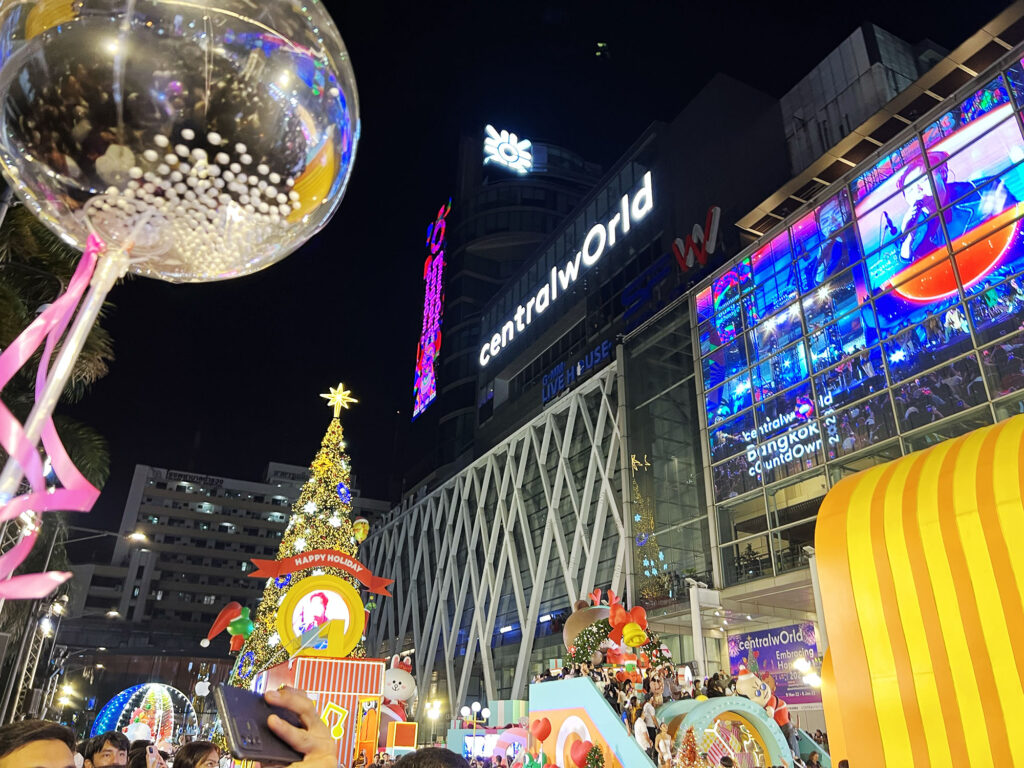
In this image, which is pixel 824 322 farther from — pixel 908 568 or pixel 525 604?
pixel 525 604

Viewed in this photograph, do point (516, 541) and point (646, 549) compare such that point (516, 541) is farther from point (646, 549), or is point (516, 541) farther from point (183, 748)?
point (183, 748)

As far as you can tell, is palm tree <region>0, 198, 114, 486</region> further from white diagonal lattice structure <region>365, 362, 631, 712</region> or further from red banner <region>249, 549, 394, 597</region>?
white diagonal lattice structure <region>365, 362, 631, 712</region>

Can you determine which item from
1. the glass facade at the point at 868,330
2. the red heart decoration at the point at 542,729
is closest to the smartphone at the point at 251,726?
the red heart decoration at the point at 542,729

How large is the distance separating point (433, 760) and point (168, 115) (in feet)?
7.09

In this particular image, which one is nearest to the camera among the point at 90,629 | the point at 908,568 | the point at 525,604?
the point at 908,568

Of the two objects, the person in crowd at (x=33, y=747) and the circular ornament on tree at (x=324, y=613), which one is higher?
the circular ornament on tree at (x=324, y=613)

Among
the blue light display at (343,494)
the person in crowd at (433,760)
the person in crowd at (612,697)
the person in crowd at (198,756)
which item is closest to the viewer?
the person in crowd at (433,760)

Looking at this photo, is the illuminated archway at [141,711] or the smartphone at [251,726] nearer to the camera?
the smartphone at [251,726]

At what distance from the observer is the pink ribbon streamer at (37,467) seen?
50.6 inches

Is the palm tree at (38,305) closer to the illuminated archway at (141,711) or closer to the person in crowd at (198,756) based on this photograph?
the person in crowd at (198,756)

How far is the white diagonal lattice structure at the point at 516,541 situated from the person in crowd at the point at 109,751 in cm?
2412

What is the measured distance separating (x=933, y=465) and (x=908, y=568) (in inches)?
25.3

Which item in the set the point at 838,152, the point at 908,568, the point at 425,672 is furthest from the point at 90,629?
the point at 908,568

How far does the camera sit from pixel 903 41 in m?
31.3
